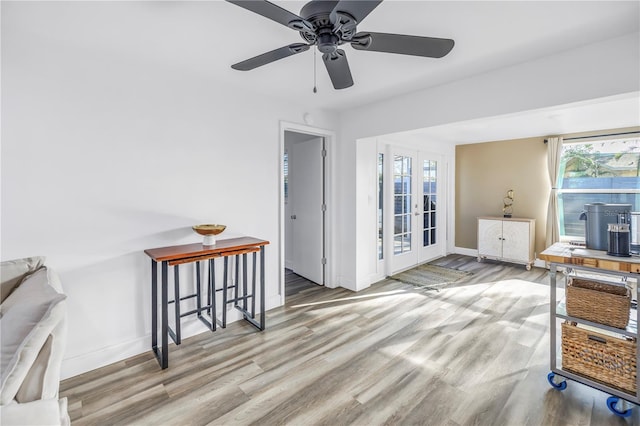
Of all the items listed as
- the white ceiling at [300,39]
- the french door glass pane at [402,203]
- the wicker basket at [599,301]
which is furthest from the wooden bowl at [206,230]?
the french door glass pane at [402,203]

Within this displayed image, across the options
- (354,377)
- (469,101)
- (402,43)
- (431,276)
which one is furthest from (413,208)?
(402,43)

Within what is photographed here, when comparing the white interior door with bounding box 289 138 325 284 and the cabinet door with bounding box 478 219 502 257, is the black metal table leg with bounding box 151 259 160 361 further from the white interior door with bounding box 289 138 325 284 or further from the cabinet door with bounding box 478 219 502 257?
the cabinet door with bounding box 478 219 502 257

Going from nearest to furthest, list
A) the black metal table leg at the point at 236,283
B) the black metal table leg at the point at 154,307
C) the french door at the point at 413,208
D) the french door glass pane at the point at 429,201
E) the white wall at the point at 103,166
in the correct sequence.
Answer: the white wall at the point at 103,166 → the black metal table leg at the point at 154,307 → the black metal table leg at the point at 236,283 → the french door at the point at 413,208 → the french door glass pane at the point at 429,201

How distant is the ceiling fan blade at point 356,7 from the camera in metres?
1.17

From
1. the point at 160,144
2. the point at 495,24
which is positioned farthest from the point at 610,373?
the point at 160,144

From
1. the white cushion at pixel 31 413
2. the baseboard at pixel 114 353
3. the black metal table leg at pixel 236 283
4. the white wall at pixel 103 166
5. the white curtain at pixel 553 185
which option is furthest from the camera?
the white curtain at pixel 553 185

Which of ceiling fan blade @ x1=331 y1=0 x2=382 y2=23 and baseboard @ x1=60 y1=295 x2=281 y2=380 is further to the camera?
baseboard @ x1=60 y1=295 x2=281 y2=380

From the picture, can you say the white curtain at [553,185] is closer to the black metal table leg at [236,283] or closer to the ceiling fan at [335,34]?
the ceiling fan at [335,34]

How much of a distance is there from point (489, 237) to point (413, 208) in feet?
5.43

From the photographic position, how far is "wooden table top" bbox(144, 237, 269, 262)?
7.42ft

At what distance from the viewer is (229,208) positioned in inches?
119

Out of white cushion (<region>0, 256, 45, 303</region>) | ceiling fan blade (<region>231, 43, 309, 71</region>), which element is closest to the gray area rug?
ceiling fan blade (<region>231, 43, 309, 71</region>)

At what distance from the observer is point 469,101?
8.96 feet

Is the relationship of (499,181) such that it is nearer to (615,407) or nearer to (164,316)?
(615,407)
